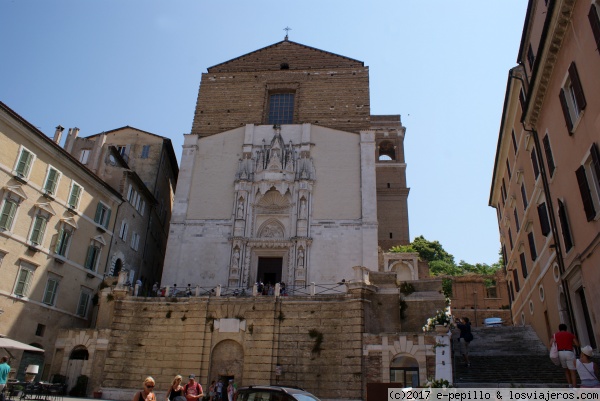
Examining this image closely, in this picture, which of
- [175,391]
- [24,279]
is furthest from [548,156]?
[24,279]

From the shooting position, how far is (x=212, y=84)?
119ft

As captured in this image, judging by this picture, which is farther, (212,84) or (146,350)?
(212,84)

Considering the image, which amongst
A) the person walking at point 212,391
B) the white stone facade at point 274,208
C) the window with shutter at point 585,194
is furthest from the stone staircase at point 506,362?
the person walking at point 212,391

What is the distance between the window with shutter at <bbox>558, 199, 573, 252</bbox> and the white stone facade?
12138mm

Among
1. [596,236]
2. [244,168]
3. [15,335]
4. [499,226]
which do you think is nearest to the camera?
[596,236]

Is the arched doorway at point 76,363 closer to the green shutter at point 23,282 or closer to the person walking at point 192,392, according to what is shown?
the green shutter at point 23,282

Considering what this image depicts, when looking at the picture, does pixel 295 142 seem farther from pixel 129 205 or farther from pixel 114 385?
pixel 114 385

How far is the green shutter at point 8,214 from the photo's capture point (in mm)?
20406

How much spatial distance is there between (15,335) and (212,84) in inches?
865

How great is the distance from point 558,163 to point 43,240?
2163cm

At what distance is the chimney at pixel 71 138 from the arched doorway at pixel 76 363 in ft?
38.9

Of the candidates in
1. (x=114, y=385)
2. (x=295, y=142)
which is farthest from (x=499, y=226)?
(x=114, y=385)

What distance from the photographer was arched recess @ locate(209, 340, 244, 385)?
2191cm

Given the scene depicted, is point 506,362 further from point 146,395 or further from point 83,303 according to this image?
point 83,303
